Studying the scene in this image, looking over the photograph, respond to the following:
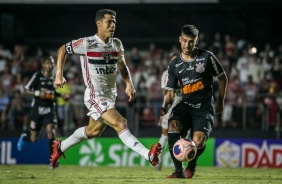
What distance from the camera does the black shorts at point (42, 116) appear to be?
16656 mm

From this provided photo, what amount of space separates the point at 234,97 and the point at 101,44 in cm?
1102

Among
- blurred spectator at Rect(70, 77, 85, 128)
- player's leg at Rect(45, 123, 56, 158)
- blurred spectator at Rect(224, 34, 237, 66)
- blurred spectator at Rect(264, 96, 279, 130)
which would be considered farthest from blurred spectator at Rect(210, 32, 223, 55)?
player's leg at Rect(45, 123, 56, 158)

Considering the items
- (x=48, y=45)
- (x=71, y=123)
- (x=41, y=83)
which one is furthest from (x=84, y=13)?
(x=41, y=83)

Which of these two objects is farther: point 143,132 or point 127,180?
point 143,132

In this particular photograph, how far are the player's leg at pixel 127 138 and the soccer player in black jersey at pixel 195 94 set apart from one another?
89 centimetres

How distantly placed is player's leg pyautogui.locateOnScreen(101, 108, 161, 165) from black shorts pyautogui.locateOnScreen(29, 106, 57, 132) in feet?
18.3

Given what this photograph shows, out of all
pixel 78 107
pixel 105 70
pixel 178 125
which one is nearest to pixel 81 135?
pixel 105 70

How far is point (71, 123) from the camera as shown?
21.9 meters

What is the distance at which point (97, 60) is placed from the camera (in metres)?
11.4

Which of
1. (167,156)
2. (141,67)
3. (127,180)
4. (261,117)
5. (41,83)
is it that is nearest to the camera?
(127,180)

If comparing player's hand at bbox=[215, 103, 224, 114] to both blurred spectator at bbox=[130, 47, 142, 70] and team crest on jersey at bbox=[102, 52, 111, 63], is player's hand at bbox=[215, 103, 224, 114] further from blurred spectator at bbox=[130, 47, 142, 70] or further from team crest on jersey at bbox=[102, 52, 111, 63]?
blurred spectator at bbox=[130, 47, 142, 70]

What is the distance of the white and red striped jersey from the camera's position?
11398 mm

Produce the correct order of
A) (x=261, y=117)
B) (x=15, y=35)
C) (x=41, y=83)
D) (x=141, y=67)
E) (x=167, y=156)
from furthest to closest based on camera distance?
1. (x=15, y=35)
2. (x=141, y=67)
3. (x=261, y=117)
4. (x=167, y=156)
5. (x=41, y=83)

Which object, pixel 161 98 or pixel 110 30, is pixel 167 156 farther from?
pixel 110 30
